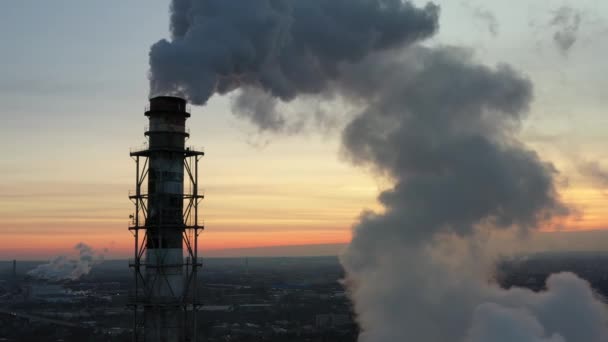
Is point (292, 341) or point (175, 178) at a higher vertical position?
point (175, 178)

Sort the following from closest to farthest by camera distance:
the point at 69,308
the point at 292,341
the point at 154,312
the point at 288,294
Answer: the point at 154,312 → the point at 292,341 → the point at 69,308 → the point at 288,294

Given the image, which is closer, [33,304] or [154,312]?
[154,312]

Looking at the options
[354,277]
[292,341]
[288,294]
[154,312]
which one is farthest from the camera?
[288,294]

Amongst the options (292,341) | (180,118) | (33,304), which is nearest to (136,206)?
(180,118)

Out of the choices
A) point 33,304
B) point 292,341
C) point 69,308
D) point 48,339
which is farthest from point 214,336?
point 33,304

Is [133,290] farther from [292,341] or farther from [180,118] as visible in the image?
[292,341]

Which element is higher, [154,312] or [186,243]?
[186,243]

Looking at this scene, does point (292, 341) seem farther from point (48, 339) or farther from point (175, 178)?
point (175, 178)

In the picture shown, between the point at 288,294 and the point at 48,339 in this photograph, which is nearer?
the point at 48,339

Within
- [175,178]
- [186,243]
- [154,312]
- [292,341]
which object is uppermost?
[175,178]
